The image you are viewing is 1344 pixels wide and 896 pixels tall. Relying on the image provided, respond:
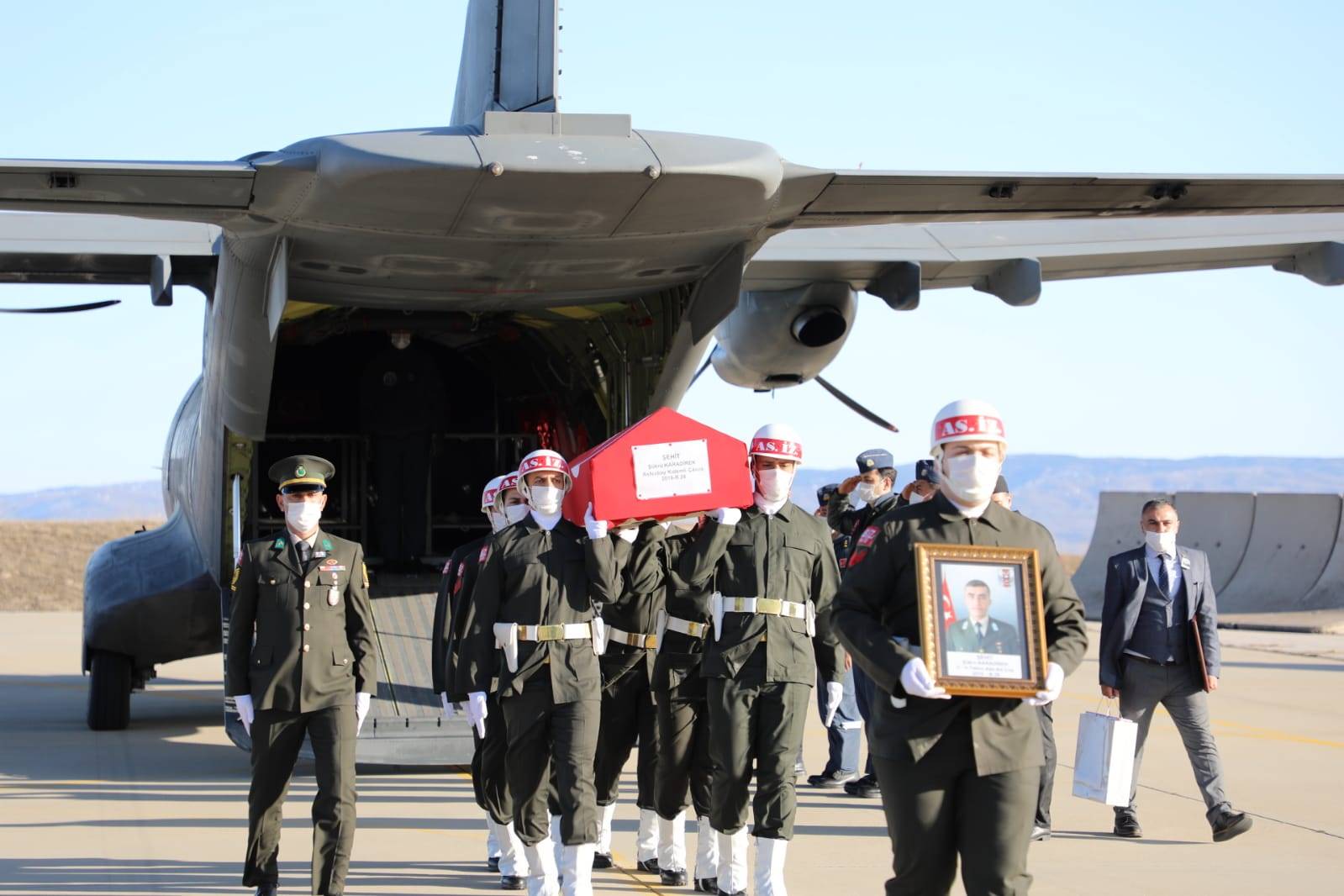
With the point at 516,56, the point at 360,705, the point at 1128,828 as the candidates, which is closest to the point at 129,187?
the point at 516,56

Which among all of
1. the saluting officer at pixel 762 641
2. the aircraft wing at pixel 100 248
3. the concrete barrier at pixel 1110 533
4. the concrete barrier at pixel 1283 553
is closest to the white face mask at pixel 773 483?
the saluting officer at pixel 762 641

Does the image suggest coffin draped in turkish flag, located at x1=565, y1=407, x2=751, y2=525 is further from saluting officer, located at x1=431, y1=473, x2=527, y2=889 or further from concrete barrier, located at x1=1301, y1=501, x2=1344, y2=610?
concrete barrier, located at x1=1301, y1=501, x2=1344, y2=610

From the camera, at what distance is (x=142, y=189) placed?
670cm

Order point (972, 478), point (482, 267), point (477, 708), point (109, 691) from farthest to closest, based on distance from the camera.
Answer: point (109, 691), point (482, 267), point (477, 708), point (972, 478)

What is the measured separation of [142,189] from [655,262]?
9.18 feet

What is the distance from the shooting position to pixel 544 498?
634 centimetres

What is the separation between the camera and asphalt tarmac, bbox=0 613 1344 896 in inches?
258

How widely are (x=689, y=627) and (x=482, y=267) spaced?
272cm

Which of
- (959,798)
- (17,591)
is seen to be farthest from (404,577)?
(17,591)

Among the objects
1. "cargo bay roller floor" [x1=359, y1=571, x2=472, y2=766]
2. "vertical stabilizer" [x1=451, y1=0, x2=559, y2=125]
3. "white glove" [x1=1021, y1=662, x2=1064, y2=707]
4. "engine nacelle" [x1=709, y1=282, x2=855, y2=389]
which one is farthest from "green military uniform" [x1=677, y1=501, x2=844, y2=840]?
"engine nacelle" [x1=709, y1=282, x2=855, y2=389]

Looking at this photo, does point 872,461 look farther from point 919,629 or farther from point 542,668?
point 919,629

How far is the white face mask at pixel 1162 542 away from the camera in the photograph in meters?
7.49

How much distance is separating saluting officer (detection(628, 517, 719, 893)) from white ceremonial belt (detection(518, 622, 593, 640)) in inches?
19.4

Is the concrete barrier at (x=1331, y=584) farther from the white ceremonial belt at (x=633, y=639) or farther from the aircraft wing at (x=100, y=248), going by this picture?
the white ceremonial belt at (x=633, y=639)
